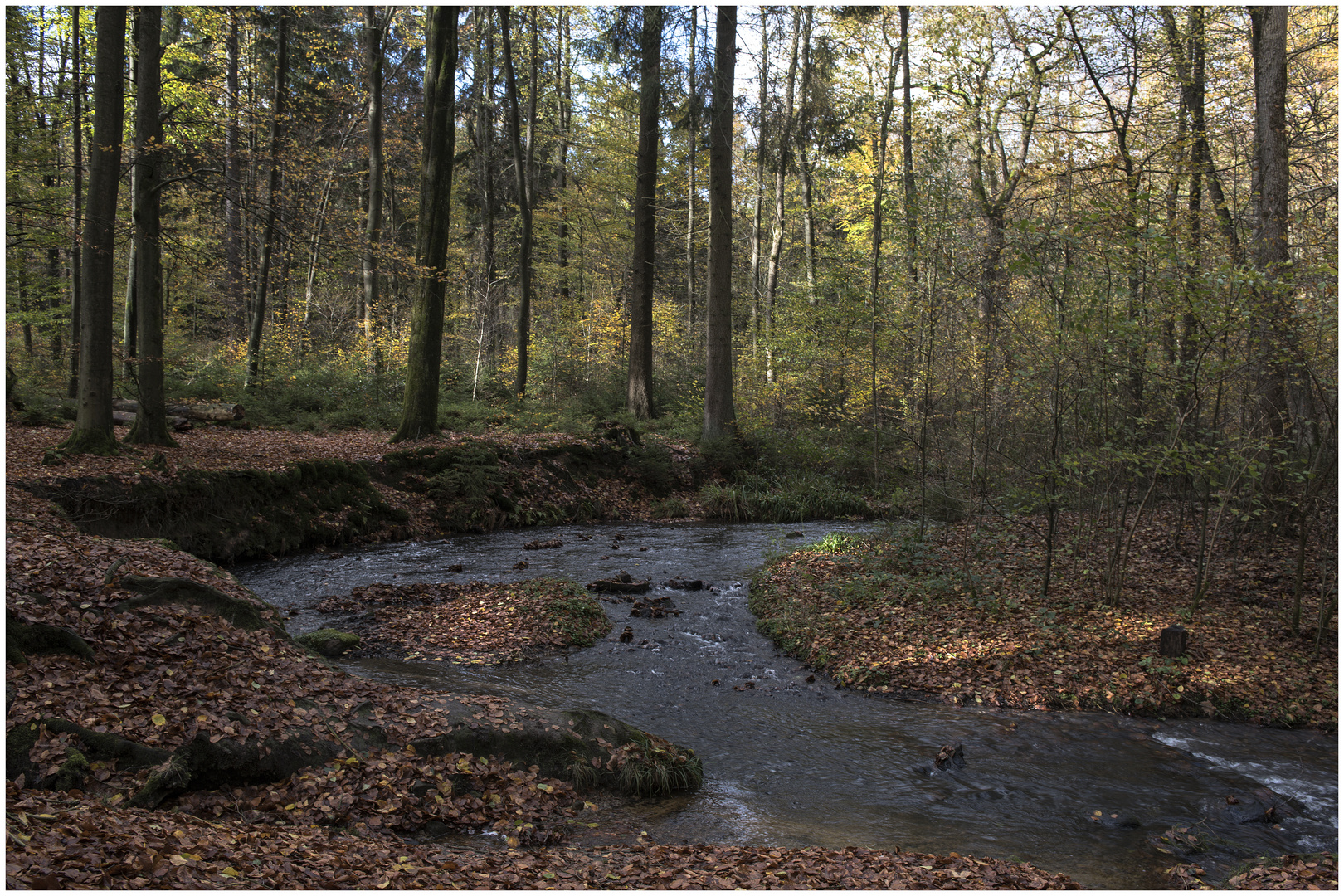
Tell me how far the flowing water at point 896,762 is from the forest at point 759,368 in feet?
1.47

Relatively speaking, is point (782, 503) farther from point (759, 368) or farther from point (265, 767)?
point (265, 767)

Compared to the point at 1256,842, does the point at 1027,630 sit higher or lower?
higher

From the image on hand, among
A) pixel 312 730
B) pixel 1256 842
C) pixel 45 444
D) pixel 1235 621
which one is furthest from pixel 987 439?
pixel 45 444

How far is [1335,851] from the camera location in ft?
15.4

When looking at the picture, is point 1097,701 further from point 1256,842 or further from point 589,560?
point 589,560

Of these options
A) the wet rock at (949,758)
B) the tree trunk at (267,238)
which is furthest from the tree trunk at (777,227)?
the wet rock at (949,758)

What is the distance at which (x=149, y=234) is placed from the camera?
1141 centimetres

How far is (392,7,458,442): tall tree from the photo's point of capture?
49.9ft

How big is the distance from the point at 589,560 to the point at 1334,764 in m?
9.22

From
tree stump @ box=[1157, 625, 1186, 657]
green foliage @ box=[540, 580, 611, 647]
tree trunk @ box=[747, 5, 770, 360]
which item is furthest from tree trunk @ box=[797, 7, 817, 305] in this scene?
tree stump @ box=[1157, 625, 1186, 657]

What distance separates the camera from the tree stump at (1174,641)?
7.36 m

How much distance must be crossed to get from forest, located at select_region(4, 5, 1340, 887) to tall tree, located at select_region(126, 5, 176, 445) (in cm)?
7

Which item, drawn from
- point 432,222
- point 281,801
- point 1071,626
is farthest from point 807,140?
point 281,801

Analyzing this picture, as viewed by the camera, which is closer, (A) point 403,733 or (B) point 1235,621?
(A) point 403,733
